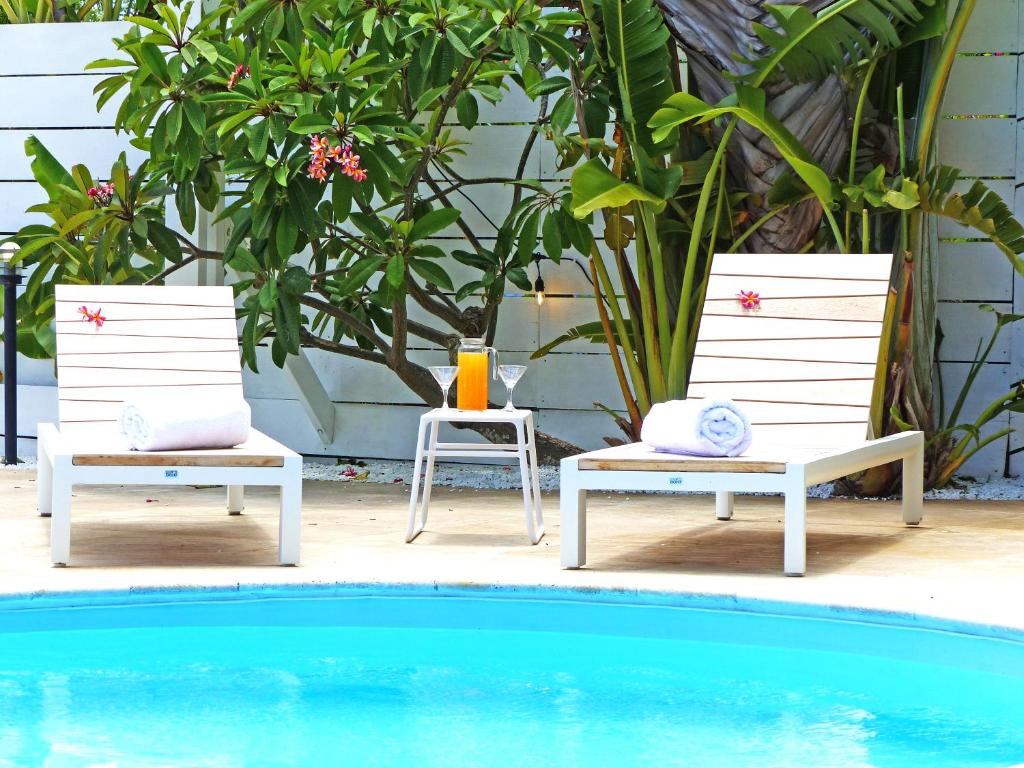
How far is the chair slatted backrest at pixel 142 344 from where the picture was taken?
518 cm

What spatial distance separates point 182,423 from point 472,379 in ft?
3.32

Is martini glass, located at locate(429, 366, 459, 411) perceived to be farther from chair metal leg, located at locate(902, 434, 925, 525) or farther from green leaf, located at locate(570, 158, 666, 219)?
chair metal leg, located at locate(902, 434, 925, 525)

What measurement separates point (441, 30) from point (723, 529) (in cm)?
237

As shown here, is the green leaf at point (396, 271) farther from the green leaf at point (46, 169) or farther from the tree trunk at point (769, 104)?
the green leaf at point (46, 169)

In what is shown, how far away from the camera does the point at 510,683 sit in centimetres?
313

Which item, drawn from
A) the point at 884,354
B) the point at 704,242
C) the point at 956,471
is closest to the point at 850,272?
the point at 884,354

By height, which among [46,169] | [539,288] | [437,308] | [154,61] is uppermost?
[154,61]

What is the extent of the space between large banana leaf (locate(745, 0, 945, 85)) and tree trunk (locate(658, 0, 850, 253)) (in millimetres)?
161

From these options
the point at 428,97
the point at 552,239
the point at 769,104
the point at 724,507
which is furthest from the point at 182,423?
the point at 769,104

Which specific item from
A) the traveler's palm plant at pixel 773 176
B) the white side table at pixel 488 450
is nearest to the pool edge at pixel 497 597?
the white side table at pixel 488 450

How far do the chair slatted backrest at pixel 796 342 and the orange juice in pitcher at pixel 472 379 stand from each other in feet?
2.92

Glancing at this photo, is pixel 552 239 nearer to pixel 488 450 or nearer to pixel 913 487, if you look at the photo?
pixel 488 450

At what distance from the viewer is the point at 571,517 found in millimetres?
3932

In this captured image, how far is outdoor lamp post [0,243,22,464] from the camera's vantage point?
6.90 metres
